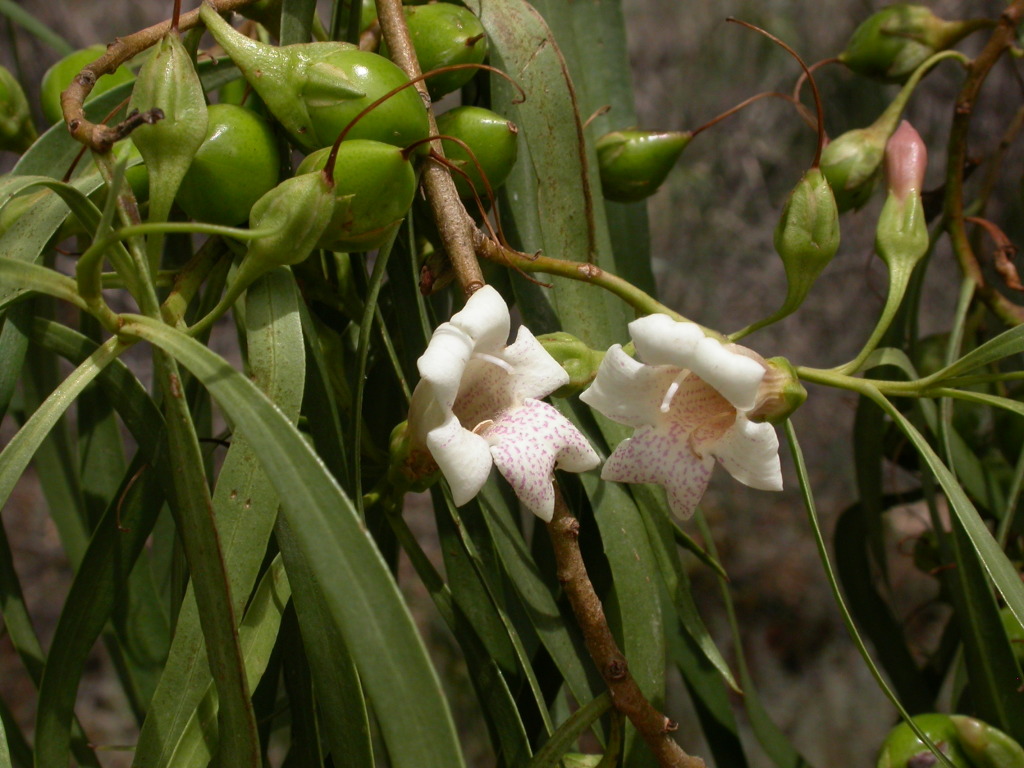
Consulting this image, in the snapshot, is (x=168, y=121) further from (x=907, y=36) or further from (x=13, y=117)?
(x=907, y=36)

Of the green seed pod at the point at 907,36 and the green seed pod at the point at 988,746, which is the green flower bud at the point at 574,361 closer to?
the green seed pod at the point at 988,746

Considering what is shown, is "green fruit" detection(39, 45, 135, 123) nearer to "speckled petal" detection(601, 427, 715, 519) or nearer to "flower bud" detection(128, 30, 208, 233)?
"flower bud" detection(128, 30, 208, 233)

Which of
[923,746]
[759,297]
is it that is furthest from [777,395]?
[759,297]

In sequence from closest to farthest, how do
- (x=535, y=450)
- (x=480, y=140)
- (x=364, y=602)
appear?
(x=364, y=602), (x=535, y=450), (x=480, y=140)

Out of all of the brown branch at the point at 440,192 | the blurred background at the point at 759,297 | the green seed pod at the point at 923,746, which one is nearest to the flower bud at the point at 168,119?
the brown branch at the point at 440,192

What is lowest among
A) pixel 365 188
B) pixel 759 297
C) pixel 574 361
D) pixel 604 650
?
pixel 759 297

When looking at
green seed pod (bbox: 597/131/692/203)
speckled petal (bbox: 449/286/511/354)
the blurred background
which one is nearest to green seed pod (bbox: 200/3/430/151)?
speckled petal (bbox: 449/286/511/354)
